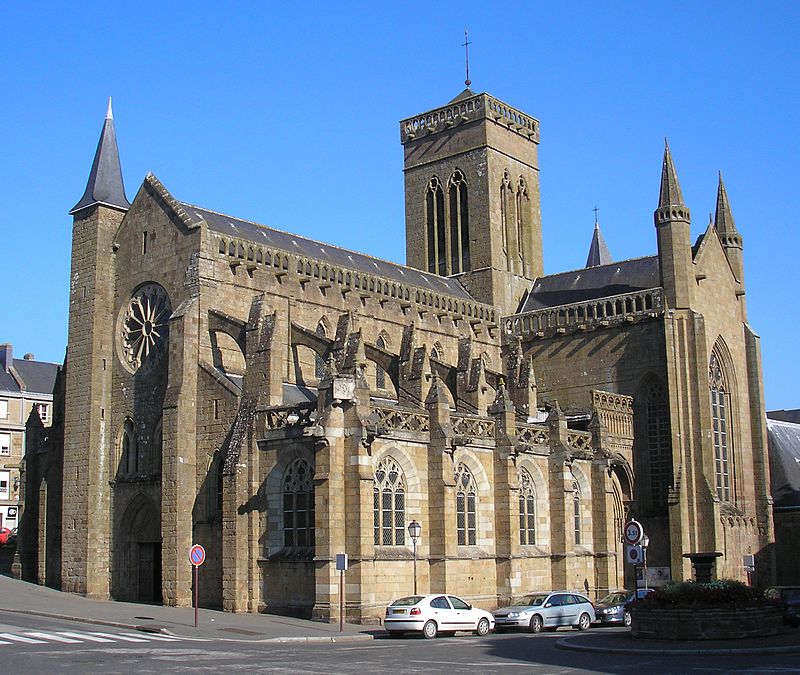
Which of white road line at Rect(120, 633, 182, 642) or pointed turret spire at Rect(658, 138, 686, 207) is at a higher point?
pointed turret spire at Rect(658, 138, 686, 207)

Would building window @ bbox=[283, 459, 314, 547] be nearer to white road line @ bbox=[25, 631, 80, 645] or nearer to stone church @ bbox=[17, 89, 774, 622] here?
stone church @ bbox=[17, 89, 774, 622]

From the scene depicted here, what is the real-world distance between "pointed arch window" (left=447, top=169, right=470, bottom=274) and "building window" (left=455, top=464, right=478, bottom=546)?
2236 cm

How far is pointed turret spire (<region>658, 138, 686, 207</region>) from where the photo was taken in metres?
45.7

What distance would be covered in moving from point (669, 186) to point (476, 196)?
12.2 metres

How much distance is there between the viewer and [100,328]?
40562 millimetres

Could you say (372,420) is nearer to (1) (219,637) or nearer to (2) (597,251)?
(1) (219,637)

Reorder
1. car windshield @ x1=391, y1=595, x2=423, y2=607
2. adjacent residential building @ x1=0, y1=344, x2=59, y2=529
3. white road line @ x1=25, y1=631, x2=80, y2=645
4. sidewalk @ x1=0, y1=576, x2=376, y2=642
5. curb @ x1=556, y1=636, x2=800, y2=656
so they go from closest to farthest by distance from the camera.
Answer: curb @ x1=556, y1=636, x2=800, y2=656 → white road line @ x1=25, y1=631, x2=80, y2=645 → sidewalk @ x1=0, y1=576, x2=376, y2=642 → car windshield @ x1=391, y1=595, x2=423, y2=607 → adjacent residential building @ x1=0, y1=344, x2=59, y2=529

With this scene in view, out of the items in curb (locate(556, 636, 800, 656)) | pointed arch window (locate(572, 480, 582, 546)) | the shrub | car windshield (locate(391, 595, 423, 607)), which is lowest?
curb (locate(556, 636, 800, 656))

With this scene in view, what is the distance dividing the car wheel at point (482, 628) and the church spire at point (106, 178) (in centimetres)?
2242

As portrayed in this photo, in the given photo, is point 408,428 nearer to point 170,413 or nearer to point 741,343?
point 170,413

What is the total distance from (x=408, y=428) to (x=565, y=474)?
788 cm

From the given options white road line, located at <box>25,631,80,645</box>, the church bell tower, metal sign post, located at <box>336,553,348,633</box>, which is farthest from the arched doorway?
the church bell tower

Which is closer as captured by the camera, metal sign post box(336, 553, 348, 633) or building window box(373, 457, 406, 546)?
metal sign post box(336, 553, 348, 633)

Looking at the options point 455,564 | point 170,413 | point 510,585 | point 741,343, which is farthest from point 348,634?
point 741,343
